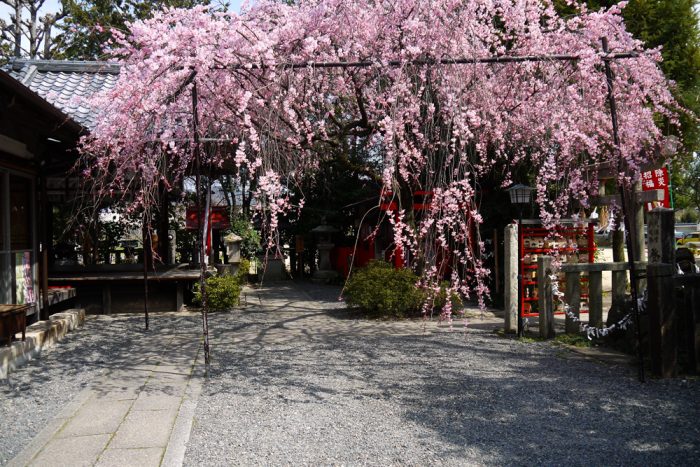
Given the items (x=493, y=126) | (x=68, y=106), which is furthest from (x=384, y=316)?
(x=68, y=106)

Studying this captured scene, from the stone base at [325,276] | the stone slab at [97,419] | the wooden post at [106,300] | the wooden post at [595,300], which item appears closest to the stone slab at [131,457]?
the stone slab at [97,419]

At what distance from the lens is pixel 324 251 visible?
62.6 feet

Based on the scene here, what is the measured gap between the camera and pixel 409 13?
20.2 feet

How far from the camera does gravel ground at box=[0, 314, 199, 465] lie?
4.29 m

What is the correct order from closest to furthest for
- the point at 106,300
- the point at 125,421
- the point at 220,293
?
the point at 125,421
the point at 106,300
the point at 220,293

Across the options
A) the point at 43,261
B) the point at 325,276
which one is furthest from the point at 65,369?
the point at 325,276

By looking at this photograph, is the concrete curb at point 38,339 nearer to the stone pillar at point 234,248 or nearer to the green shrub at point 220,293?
the green shrub at point 220,293

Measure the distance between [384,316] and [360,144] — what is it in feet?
9.42

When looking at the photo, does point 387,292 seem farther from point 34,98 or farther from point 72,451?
point 72,451

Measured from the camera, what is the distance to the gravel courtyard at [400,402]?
11.8 feet

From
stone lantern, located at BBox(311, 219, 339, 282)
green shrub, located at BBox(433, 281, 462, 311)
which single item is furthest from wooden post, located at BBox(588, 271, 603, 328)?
stone lantern, located at BBox(311, 219, 339, 282)

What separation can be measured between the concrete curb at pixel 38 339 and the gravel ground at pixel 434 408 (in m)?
2.05

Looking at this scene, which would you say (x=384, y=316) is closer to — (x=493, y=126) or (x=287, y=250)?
(x=493, y=126)

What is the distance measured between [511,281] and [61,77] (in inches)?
354
